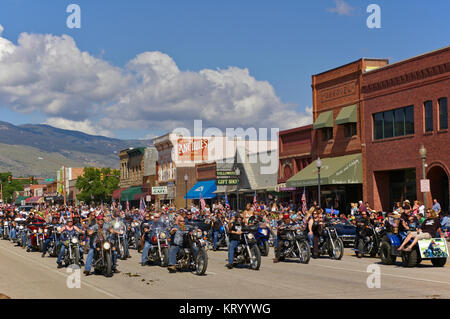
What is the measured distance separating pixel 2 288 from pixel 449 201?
27.2 m

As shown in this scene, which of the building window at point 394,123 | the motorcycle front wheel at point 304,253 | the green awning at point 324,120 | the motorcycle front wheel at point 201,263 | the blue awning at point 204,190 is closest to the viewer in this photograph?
the motorcycle front wheel at point 201,263

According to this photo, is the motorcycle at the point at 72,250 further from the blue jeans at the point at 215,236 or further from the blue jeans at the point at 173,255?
the blue jeans at the point at 215,236

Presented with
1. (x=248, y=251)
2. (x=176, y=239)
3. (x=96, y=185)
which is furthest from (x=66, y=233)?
(x=96, y=185)

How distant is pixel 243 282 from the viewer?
15.8 meters

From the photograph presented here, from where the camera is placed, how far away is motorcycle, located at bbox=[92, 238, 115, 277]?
17406 mm

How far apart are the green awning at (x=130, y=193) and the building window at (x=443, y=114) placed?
55268mm

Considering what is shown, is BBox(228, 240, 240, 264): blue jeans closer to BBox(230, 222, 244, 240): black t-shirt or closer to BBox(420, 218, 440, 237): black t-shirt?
BBox(230, 222, 244, 240): black t-shirt

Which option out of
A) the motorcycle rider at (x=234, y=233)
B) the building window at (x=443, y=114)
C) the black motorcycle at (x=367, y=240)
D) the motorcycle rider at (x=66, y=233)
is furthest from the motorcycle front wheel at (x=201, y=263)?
the building window at (x=443, y=114)

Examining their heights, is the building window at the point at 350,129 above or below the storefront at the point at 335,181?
above

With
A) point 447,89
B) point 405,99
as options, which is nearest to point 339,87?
point 405,99

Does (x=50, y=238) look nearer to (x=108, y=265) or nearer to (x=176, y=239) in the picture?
(x=108, y=265)

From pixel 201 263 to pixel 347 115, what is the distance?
27.9m

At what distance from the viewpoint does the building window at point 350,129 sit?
145 feet
